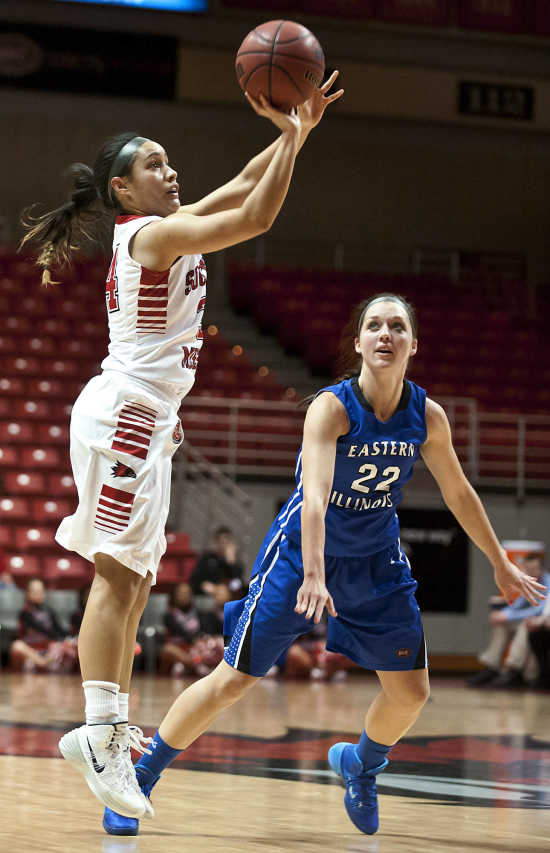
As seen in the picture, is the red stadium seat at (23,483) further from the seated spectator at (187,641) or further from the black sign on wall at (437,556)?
the black sign on wall at (437,556)

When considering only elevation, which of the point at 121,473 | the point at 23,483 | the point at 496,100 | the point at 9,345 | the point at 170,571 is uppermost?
the point at 496,100

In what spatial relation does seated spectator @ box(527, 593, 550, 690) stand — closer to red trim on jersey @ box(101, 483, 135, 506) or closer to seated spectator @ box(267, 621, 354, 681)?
seated spectator @ box(267, 621, 354, 681)

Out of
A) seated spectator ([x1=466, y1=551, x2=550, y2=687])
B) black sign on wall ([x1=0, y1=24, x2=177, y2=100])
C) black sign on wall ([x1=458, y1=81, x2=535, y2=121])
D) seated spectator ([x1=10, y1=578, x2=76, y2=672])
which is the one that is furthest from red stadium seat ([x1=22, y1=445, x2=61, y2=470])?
black sign on wall ([x1=458, y1=81, x2=535, y2=121])

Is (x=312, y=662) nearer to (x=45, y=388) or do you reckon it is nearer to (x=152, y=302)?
(x=45, y=388)

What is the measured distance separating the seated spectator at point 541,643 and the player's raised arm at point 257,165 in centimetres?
792

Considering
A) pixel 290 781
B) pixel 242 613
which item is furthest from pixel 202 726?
pixel 290 781

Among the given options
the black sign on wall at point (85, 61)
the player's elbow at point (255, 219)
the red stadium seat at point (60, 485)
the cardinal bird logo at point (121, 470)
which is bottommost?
the cardinal bird logo at point (121, 470)

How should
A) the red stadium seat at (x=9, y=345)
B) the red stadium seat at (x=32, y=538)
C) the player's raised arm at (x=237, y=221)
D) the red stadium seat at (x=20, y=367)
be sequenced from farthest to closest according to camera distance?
1. the red stadium seat at (x=9, y=345)
2. the red stadium seat at (x=20, y=367)
3. the red stadium seat at (x=32, y=538)
4. the player's raised arm at (x=237, y=221)

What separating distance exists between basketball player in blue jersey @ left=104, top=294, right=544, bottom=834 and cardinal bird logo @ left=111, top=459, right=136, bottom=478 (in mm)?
510

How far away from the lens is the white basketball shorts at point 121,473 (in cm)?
359

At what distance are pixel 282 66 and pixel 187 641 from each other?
8.27 metres

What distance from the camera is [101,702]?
11.6 ft

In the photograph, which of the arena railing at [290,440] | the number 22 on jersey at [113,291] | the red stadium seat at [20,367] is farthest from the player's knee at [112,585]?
the red stadium seat at [20,367]

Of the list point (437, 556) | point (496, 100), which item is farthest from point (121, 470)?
point (496, 100)
